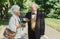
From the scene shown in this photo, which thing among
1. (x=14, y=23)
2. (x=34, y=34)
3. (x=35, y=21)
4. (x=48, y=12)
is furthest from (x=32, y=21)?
(x=48, y=12)

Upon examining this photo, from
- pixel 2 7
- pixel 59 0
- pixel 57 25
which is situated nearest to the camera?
pixel 57 25

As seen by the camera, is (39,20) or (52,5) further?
(52,5)

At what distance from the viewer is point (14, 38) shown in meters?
5.69

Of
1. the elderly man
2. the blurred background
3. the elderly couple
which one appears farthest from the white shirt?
the blurred background

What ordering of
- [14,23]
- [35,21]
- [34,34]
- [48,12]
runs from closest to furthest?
[14,23] < [35,21] < [34,34] < [48,12]

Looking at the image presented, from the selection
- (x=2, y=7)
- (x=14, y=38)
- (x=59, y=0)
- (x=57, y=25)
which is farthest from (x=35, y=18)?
(x=2, y=7)

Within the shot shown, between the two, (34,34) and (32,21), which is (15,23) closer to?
(32,21)

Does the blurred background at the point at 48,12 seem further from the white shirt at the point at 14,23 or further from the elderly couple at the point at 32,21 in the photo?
the white shirt at the point at 14,23

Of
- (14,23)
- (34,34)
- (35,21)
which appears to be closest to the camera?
(14,23)

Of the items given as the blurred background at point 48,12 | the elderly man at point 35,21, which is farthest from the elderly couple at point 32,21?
the blurred background at point 48,12

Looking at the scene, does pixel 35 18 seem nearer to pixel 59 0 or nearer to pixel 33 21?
pixel 33 21

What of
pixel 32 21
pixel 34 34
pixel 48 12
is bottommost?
pixel 48 12

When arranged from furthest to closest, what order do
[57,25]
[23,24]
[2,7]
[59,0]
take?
[2,7], [59,0], [57,25], [23,24]

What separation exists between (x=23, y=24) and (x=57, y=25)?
6.11 meters
